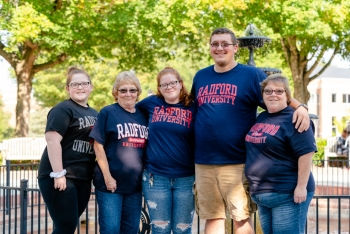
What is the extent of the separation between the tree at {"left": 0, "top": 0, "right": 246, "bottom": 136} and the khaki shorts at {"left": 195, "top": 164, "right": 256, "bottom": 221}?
13.4 m

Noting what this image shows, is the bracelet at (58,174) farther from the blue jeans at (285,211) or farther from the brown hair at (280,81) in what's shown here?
the brown hair at (280,81)

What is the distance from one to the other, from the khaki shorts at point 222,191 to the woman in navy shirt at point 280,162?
9.1 inches

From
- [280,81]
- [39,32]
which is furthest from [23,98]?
[280,81]

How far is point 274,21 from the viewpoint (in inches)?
839

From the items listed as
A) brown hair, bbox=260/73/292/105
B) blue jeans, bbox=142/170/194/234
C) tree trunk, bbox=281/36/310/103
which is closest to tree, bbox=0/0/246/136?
tree trunk, bbox=281/36/310/103

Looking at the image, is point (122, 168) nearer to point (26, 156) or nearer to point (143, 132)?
point (143, 132)

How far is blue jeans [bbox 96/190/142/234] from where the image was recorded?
4281 mm

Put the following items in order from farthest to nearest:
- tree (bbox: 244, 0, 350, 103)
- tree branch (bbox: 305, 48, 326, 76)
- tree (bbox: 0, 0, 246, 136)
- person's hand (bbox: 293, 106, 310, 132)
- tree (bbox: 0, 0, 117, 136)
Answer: tree branch (bbox: 305, 48, 326, 76), tree (bbox: 244, 0, 350, 103), tree (bbox: 0, 0, 246, 136), tree (bbox: 0, 0, 117, 136), person's hand (bbox: 293, 106, 310, 132)

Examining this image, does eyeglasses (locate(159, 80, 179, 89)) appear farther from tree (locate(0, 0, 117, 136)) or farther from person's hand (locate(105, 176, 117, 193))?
tree (locate(0, 0, 117, 136))

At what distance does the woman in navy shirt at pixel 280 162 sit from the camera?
12.0ft

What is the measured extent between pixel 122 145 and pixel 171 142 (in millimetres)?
439

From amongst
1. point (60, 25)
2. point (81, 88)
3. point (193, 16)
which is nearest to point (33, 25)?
point (60, 25)

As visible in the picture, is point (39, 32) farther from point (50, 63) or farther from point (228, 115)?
point (228, 115)

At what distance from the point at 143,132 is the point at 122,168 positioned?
37 centimetres
